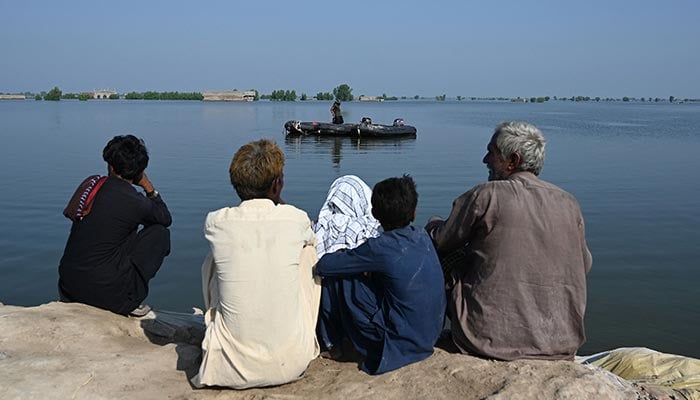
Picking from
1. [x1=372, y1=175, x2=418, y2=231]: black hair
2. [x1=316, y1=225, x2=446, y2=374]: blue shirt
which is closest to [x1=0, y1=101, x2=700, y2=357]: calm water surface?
[x1=316, y1=225, x2=446, y2=374]: blue shirt

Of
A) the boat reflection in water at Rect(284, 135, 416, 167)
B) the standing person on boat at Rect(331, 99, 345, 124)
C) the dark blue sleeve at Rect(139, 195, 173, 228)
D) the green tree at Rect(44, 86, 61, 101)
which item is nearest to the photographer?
the dark blue sleeve at Rect(139, 195, 173, 228)

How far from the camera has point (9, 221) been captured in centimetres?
1024

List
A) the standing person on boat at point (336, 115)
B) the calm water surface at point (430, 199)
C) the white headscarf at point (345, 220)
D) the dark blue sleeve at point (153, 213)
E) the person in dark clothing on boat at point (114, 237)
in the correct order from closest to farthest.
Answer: the white headscarf at point (345, 220)
the person in dark clothing on boat at point (114, 237)
the dark blue sleeve at point (153, 213)
the calm water surface at point (430, 199)
the standing person on boat at point (336, 115)

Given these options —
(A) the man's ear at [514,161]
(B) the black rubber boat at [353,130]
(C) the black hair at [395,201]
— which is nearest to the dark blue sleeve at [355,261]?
(C) the black hair at [395,201]

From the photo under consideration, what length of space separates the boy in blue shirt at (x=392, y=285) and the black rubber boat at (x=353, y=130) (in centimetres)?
2707

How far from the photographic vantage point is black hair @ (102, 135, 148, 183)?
4.02m

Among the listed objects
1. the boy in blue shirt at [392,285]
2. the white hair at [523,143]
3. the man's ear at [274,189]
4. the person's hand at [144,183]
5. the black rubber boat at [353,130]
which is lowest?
the black rubber boat at [353,130]

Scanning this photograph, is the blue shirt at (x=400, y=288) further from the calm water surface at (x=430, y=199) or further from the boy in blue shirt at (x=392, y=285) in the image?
the calm water surface at (x=430, y=199)

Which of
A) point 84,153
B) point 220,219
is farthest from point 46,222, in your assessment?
point 84,153

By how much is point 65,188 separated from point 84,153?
28.1 ft

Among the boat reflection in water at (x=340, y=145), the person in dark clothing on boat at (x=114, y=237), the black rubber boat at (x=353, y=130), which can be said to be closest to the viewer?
the person in dark clothing on boat at (x=114, y=237)

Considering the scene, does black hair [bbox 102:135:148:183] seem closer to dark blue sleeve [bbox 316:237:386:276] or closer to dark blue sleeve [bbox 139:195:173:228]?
dark blue sleeve [bbox 139:195:173:228]

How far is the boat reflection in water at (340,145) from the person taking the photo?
2489 centimetres

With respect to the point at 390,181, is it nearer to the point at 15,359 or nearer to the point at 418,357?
the point at 418,357
